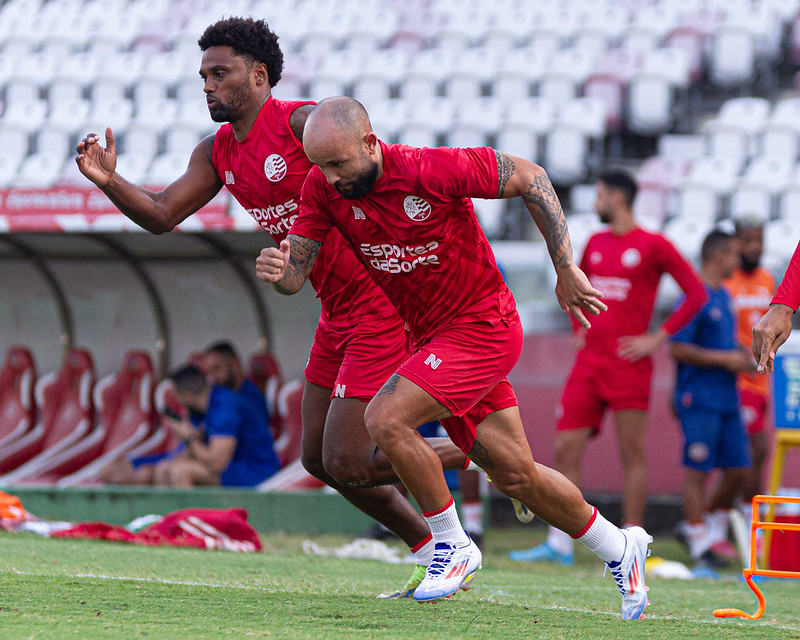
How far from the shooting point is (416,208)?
3844mm

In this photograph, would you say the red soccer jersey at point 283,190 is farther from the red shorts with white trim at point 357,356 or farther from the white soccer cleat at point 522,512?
the white soccer cleat at point 522,512

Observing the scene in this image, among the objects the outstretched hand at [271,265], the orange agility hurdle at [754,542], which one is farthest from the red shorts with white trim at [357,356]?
the orange agility hurdle at [754,542]

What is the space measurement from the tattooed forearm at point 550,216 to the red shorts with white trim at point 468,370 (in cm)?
34

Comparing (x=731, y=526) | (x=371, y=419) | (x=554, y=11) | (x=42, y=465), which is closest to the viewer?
(x=371, y=419)

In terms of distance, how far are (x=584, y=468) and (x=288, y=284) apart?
5042 millimetres

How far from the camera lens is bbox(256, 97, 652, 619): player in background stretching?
12.4 ft

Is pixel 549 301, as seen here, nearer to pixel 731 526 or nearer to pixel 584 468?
pixel 584 468

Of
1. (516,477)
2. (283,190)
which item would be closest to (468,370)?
(516,477)

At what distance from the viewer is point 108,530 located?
6.62 metres

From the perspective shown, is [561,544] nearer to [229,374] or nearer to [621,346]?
[621,346]

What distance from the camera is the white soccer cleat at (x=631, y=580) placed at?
401 cm

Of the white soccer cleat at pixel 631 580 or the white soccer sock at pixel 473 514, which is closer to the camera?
the white soccer cleat at pixel 631 580

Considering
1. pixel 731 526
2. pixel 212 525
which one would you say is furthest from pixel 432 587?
pixel 731 526

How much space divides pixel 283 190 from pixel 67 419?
22.0 feet
